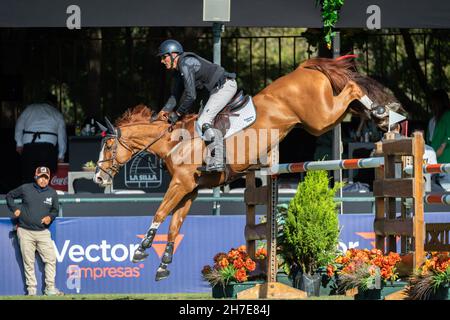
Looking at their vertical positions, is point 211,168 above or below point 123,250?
above

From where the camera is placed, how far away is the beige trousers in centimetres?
1412

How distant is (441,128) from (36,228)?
587 centimetres

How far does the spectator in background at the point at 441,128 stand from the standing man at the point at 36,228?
17.9 ft

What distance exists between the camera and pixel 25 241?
557 inches

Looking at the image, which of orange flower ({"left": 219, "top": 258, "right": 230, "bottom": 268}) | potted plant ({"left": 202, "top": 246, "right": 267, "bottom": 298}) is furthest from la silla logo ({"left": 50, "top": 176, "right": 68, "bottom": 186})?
orange flower ({"left": 219, "top": 258, "right": 230, "bottom": 268})

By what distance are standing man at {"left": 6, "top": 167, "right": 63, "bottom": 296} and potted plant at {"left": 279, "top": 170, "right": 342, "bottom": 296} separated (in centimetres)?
393

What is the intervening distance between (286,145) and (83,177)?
3408 millimetres

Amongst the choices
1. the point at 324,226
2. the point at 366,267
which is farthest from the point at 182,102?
the point at 366,267

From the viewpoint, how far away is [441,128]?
16.0 meters

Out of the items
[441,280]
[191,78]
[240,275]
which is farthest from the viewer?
[191,78]

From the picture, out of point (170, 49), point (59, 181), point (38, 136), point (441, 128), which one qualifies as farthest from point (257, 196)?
point (59, 181)

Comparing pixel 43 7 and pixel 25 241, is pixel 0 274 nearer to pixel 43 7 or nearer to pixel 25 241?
pixel 25 241

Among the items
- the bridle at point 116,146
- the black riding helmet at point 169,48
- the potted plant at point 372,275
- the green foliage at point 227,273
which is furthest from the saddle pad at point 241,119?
the potted plant at point 372,275

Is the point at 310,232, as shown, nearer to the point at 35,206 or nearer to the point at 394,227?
the point at 394,227
